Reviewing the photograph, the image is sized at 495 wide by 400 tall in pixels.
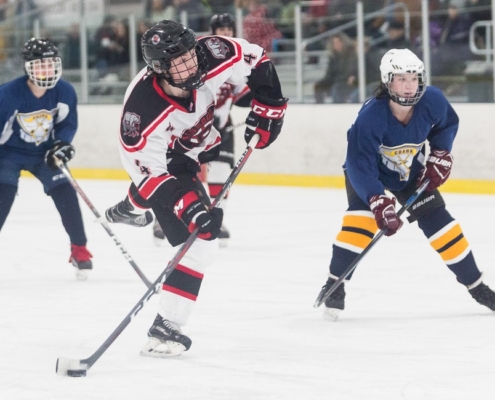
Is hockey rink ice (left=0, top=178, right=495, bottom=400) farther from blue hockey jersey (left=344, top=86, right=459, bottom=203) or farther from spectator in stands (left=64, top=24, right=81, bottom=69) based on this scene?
spectator in stands (left=64, top=24, right=81, bottom=69)

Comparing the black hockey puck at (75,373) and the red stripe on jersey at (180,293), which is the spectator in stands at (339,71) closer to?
the red stripe on jersey at (180,293)

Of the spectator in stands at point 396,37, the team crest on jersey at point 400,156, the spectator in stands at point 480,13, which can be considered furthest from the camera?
the spectator in stands at point 396,37

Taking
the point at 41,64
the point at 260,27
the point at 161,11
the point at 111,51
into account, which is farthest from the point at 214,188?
the point at 111,51

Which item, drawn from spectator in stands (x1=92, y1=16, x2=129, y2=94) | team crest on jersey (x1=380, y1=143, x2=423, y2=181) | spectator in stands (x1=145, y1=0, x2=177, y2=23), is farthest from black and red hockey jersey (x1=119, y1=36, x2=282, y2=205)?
spectator in stands (x1=92, y1=16, x2=129, y2=94)

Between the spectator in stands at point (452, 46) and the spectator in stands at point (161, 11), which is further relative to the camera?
the spectator in stands at point (161, 11)

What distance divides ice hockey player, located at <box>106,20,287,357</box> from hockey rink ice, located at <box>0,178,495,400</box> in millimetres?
178

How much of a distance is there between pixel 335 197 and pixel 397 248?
1.75m

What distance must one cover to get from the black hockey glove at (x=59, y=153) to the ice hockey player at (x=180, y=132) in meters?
1.03

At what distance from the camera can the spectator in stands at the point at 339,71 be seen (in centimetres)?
714

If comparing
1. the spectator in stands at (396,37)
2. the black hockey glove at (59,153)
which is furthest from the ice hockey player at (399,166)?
the spectator in stands at (396,37)

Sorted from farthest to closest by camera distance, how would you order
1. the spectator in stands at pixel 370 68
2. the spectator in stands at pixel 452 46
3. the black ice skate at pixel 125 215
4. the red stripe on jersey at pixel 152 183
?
the spectator in stands at pixel 370 68 → the spectator in stands at pixel 452 46 → the black ice skate at pixel 125 215 → the red stripe on jersey at pixel 152 183

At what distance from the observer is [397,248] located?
4926 millimetres

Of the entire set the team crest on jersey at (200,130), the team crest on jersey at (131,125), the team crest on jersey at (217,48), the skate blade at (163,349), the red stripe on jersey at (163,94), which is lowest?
the skate blade at (163,349)

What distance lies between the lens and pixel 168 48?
280 cm
